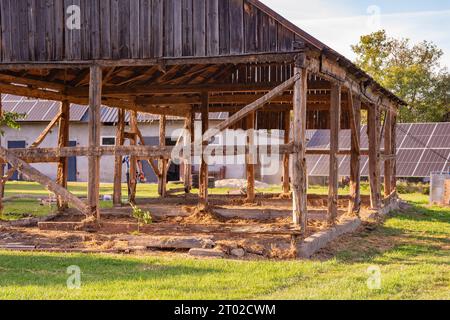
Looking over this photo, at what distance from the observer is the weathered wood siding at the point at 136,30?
15.4 m

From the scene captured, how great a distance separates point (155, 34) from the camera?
16.1 metres

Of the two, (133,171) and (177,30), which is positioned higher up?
(177,30)

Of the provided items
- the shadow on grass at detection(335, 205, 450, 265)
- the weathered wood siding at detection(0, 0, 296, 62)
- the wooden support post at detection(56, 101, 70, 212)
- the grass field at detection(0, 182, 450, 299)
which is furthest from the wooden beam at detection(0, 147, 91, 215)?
the shadow on grass at detection(335, 205, 450, 265)

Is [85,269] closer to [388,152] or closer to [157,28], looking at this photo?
[157,28]

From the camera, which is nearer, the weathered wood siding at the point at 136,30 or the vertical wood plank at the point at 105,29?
the weathered wood siding at the point at 136,30

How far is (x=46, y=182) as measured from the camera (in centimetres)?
1609

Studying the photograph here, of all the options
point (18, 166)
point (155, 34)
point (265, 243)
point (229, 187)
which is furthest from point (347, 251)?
point (229, 187)

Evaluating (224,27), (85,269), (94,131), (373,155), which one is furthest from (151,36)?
(373,155)

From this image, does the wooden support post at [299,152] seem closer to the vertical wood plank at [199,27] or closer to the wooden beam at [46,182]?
the vertical wood plank at [199,27]

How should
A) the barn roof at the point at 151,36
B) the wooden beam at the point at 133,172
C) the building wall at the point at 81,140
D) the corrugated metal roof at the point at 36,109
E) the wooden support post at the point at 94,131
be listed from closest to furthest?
the barn roof at the point at 151,36 < the wooden support post at the point at 94,131 < the wooden beam at the point at 133,172 < the corrugated metal roof at the point at 36,109 < the building wall at the point at 81,140

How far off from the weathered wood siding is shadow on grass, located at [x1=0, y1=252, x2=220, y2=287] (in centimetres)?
472

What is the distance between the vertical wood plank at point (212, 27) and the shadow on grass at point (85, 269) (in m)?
4.60

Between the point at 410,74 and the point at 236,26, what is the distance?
127ft

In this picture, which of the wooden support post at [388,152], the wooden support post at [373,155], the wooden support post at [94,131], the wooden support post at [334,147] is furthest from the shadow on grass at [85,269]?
the wooden support post at [388,152]
